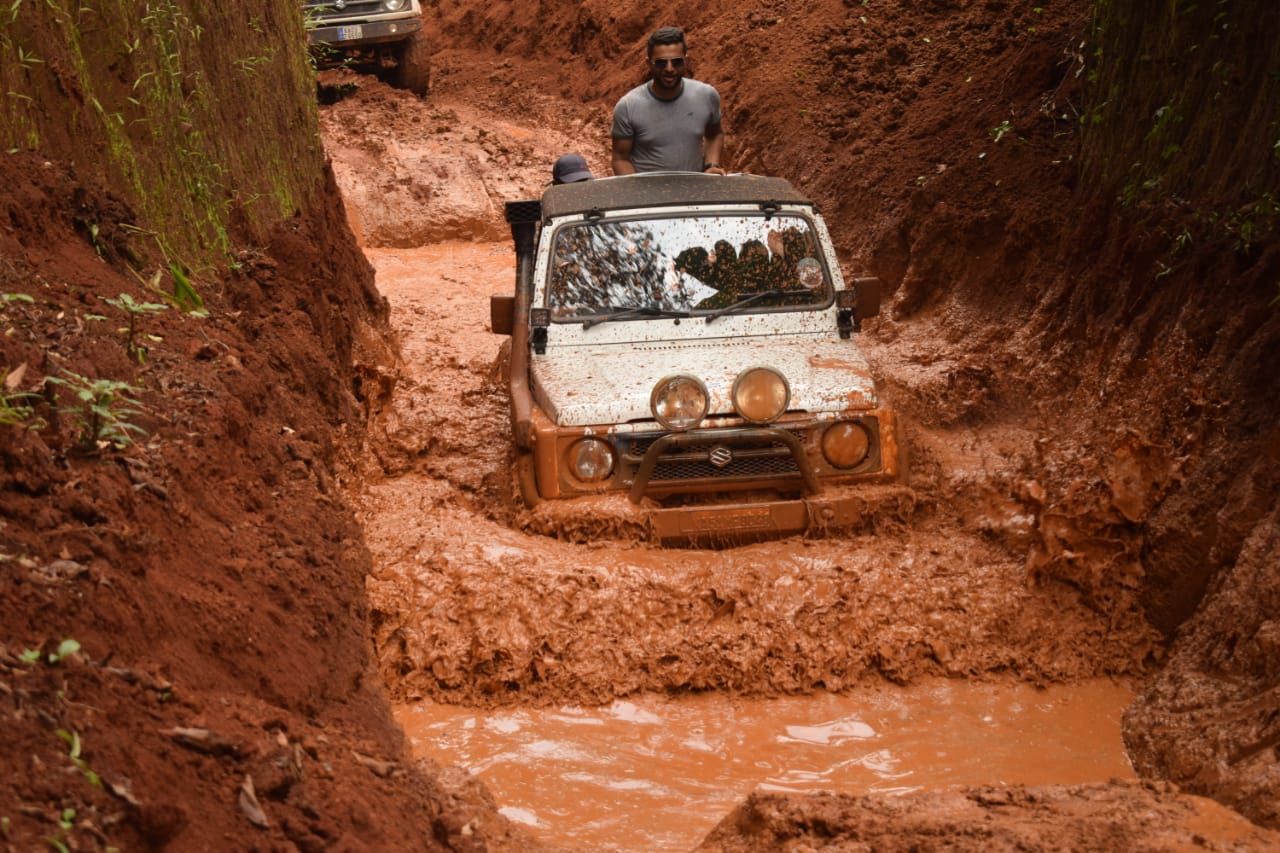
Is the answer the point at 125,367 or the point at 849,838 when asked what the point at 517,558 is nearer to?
the point at 125,367

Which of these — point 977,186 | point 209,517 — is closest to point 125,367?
point 209,517

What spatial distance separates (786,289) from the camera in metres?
6.29

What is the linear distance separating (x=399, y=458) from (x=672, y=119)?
257 centimetres

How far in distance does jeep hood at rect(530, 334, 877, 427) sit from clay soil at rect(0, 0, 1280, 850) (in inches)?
20.0

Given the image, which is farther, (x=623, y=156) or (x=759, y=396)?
(x=623, y=156)

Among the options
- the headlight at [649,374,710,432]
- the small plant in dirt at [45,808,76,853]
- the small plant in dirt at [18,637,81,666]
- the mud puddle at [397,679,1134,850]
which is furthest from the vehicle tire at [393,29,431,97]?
the small plant in dirt at [45,808,76,853]

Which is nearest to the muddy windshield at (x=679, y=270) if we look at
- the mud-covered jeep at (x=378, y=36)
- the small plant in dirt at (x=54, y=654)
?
the small plant in dirt at (x=54, y=654)

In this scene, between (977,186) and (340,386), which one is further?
(977,186)

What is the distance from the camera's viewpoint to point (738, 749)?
4613 millimetres

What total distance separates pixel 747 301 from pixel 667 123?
207 cm

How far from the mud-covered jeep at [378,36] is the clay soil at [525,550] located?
538 centimetres

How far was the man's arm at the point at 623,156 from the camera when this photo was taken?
7941 mm

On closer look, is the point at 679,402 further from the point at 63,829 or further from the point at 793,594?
the point at 63,829

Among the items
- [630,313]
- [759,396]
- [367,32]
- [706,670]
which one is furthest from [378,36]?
[706,670]
